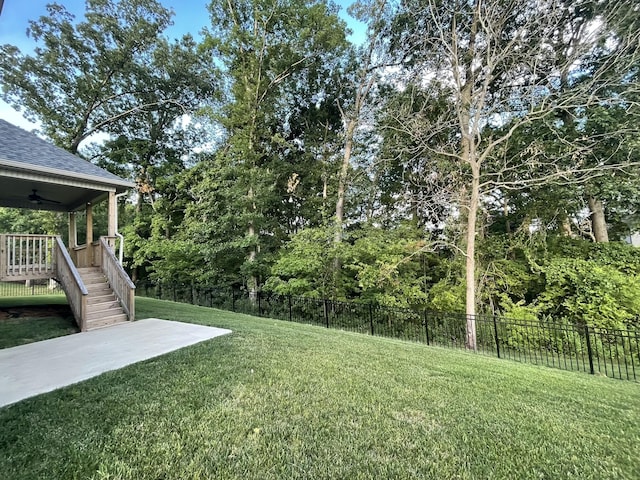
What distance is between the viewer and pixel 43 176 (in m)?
6.53

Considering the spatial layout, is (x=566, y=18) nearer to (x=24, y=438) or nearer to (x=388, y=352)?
(x=388, y=352)

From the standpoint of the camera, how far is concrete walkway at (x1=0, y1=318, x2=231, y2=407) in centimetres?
348

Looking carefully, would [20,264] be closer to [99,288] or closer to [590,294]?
[99,288]

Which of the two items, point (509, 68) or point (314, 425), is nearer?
point (314, 425)

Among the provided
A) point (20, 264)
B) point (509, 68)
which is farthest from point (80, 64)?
point (509, 68)

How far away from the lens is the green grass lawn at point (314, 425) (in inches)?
79.7

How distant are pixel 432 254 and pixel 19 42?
22.1m

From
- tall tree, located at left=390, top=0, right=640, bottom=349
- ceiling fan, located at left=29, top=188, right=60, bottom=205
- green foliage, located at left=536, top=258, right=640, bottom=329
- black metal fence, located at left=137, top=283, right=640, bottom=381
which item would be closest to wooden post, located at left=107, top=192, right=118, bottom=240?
ceiling fan, located at left=29, top=188, right=60, bottom=205

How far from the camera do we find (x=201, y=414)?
8.70 ft

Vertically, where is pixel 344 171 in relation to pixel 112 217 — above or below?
above

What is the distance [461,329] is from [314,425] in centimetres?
766

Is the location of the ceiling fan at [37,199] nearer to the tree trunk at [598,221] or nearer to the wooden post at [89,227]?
the wooden post at [89,227]

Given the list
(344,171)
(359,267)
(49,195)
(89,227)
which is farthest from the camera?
(344,171)

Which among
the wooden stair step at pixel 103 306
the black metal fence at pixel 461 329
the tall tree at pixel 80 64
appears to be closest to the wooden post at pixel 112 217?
the wooden stair step at pixel 103 306
